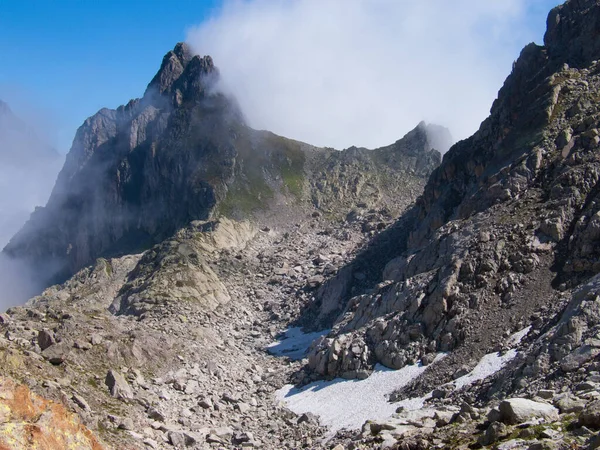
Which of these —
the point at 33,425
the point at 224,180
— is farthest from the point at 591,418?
the point at 224,180

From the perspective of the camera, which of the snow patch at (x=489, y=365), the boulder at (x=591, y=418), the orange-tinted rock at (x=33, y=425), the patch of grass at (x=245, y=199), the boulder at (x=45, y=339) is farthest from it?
the patch of grass at (x=245, y=199)

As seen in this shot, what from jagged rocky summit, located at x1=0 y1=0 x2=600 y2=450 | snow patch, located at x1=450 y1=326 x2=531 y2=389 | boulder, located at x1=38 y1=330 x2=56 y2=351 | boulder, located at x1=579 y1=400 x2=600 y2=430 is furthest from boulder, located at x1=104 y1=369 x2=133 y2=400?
boulder, located at x1=579 y1=400 x2=600 y2=430

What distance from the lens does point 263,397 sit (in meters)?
67.9

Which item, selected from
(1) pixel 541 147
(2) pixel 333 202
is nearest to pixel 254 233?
(2) pixel 333 202

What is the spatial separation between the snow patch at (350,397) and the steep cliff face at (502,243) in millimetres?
1671

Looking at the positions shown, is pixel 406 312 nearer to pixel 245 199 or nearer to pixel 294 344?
pixel 294 344

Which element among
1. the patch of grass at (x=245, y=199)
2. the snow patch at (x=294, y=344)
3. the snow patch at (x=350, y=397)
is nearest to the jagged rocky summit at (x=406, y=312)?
the snow patch at (x=350, y=397)

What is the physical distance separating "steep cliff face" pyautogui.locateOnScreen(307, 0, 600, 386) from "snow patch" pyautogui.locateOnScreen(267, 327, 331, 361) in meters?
5.11

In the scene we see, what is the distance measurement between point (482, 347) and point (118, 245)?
142m

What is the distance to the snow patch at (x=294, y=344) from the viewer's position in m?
86.0

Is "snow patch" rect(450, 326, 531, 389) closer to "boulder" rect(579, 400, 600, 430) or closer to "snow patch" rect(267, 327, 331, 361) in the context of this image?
"boulder" rect(579, 400, 600, 430)

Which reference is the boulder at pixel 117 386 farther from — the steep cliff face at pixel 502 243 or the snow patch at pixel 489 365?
the snow patch at pixel 489 365

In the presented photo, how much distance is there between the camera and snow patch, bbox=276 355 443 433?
55500mm

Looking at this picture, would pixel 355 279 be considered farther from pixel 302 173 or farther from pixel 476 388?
pixel 302 173
